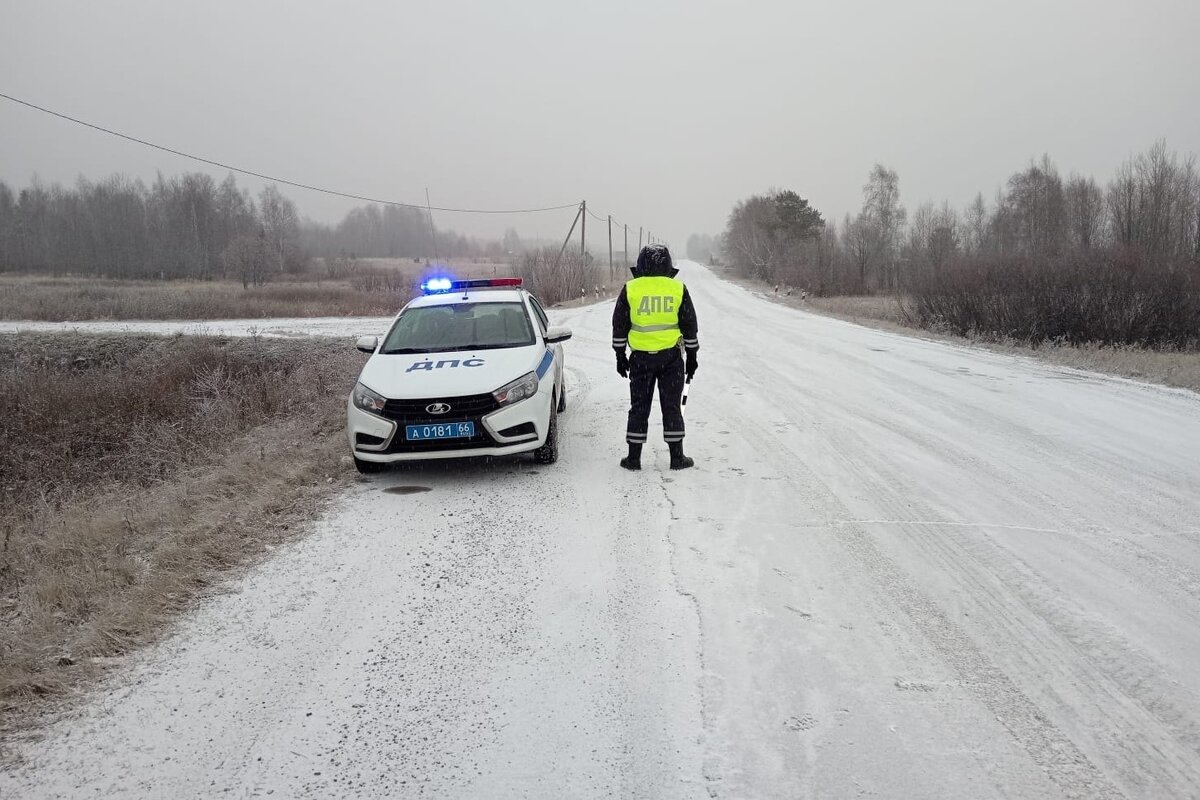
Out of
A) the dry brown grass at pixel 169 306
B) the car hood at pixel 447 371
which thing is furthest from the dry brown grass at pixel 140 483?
the dry brown grass at pixel 169 306

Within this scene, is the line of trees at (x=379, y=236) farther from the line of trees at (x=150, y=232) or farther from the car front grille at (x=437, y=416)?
the car front grille at (x=437, y=416)

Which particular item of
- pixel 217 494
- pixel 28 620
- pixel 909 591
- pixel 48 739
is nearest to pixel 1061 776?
pixel 909 591

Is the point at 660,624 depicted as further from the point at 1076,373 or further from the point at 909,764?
the point at 1076,373

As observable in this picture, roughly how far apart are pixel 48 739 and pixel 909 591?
410 cm

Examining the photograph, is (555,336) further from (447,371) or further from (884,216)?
(884,216)

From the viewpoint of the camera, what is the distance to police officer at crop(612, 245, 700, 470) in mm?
6078

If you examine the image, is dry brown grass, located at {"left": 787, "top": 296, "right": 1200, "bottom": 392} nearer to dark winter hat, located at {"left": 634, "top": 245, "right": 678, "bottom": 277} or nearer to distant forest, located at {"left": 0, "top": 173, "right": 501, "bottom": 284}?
dark winter hat, located at {"left": 634, "top": 245, "right": 678, "bottom": 277}

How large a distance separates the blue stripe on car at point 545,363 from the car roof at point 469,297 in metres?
1.00

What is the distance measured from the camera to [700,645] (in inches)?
130

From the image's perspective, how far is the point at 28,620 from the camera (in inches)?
149

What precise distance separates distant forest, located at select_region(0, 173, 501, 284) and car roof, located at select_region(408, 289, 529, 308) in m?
58.0

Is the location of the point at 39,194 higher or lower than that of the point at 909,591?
higher

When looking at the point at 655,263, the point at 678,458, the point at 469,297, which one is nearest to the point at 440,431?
the point at 678,458

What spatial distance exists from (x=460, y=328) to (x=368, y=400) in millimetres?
1633
